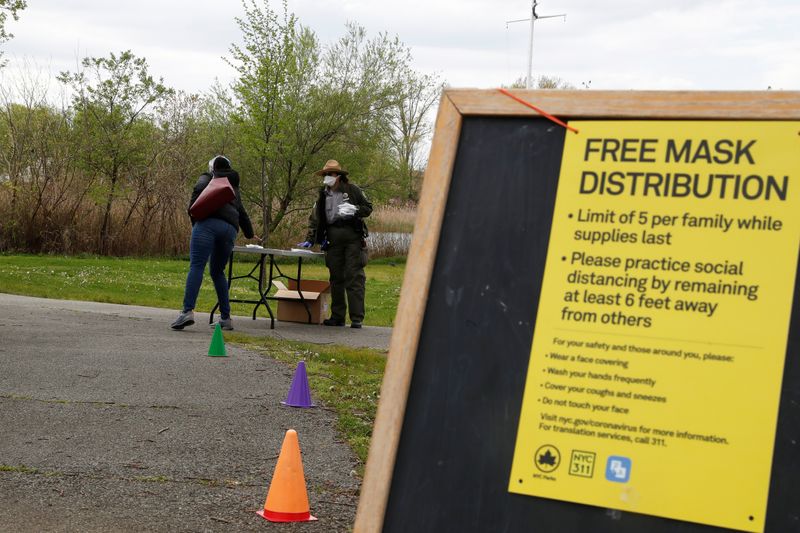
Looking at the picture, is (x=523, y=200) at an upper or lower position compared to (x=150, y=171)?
lower

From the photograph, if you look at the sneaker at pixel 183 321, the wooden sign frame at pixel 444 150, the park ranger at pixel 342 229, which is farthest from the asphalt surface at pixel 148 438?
the park ranger at pixel 342 229

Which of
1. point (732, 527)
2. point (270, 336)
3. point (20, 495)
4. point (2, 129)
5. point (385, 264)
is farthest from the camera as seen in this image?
point (385, 264)

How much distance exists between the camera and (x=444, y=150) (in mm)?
3070

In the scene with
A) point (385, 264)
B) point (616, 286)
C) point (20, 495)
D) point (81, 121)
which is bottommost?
point (20, 495)

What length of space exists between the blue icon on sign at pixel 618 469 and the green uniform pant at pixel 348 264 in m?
11.4

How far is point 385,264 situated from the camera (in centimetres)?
3847

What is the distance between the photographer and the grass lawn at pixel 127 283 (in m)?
17.7

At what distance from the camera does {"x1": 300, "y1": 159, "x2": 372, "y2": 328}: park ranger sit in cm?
1394

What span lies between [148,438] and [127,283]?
15.3 meters

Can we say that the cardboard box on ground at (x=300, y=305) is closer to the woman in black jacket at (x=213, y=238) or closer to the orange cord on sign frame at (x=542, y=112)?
the woman in black jacket at (x=213, y=238)

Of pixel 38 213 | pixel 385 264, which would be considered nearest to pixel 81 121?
pixel 38 213

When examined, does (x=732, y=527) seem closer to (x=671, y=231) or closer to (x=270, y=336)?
(x=671, y=231)

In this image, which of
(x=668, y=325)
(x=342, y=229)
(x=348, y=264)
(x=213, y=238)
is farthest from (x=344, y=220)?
(x=668, y=325)

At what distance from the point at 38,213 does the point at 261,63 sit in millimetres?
10832
